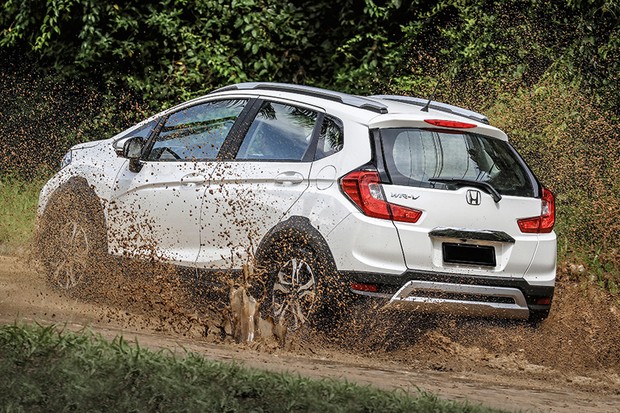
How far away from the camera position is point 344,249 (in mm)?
7207

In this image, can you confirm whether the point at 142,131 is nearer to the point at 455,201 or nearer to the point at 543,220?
the point at 455,201

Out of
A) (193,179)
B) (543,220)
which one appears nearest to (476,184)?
(543,220)

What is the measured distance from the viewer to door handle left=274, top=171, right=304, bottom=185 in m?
7.58

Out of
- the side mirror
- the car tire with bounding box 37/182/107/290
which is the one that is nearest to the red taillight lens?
the side mirror

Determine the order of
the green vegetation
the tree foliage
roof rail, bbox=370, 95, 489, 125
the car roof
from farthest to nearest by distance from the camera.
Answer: the tree foliage, the green vegetation, roof rail, bbox=370, 95, 489, 125, the car roof

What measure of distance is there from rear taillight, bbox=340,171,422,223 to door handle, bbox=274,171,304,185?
0.47 m

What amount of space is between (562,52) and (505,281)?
5881mm

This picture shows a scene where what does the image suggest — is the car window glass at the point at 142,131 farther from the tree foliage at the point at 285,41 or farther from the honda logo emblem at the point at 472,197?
the tree foliage at the point at 285,41

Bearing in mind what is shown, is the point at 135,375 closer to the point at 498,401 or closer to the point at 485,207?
the point at 498,401

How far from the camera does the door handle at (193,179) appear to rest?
8.24 metres

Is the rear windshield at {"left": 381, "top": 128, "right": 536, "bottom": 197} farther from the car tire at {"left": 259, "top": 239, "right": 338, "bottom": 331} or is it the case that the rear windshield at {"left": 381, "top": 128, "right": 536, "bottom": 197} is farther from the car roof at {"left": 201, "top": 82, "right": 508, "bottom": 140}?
the car tire at {"left": 259, "top": 239, "right": 338, "bottom": 331}

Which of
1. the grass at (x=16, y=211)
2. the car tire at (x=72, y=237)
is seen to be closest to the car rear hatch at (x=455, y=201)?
the car tire at (x=72, y=237)

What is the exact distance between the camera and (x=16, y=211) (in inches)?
524

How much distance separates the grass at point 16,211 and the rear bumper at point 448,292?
533 centimetres
